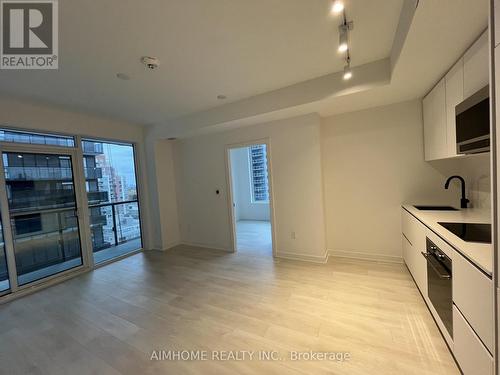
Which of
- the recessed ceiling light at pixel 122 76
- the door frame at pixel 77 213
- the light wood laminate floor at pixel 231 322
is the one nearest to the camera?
the light wood laminate floor at pixel 231 322

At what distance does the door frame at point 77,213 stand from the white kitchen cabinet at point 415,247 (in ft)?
16.1

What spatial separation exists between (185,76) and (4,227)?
3.19 m

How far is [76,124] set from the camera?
358 centimetres

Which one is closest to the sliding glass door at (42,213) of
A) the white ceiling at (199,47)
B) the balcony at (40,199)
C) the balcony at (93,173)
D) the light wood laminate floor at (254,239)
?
the balcony at (40,199)

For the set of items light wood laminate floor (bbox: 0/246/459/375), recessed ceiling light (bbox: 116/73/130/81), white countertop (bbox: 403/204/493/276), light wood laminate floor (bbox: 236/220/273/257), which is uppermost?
recessed ceiling light (bbox: 116/73/130/81)

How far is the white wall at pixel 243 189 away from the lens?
743 cm

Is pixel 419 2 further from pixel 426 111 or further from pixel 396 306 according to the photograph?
pixel 396 306

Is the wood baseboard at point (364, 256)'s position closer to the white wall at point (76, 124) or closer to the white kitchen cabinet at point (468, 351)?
the white kitchen cabinet at point (468, 351)

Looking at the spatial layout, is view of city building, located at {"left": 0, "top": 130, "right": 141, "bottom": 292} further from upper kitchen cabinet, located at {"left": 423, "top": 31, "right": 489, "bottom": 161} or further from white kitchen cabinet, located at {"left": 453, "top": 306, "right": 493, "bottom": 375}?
upper kitchen cabinet, located at {"left": 423, "top": 31, "right": 489, "bottom": 161}

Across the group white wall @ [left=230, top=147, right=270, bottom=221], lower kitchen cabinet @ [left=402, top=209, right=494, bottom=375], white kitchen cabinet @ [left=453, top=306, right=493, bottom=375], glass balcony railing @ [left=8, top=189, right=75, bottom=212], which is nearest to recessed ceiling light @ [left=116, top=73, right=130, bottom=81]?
glass balcony railing @ [left=8, top=189, right=75, bottom=212]

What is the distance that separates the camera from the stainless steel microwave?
142 centimetres

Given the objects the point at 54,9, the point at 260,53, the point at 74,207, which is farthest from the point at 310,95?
the point at 74,207

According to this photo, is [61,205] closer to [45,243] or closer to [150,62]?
[45,243]

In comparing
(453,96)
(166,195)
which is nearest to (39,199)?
(166,195)
